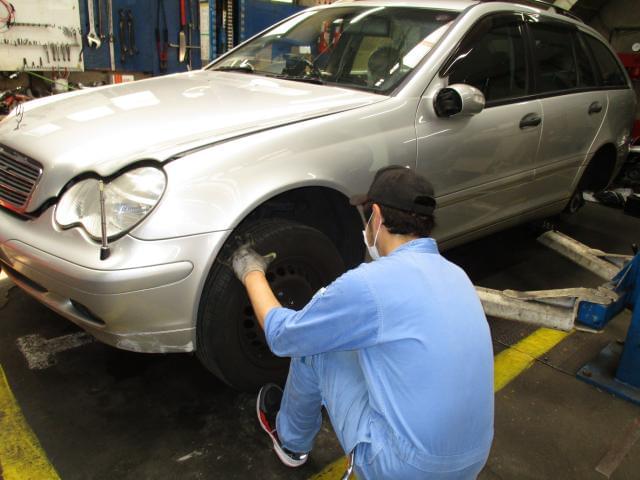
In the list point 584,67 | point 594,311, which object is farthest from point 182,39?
point 594,311

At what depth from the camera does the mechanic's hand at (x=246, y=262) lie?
168cm

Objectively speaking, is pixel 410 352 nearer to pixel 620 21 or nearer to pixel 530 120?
pixel 530 120

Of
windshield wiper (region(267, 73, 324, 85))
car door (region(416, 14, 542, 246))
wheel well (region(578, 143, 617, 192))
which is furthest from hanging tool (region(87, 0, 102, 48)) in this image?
wheel well (region(578, 143, 617, 192))

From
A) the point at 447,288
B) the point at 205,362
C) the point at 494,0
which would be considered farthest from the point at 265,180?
the point at 494,0

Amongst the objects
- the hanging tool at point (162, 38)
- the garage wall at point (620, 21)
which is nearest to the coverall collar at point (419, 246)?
the hanging tool at point (162, 38)

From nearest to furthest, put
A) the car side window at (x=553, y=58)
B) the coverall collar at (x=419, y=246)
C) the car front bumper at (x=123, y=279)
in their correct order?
the coverall collar at (x=419, y=246) < the car front bumper at (x=123, y=279) < the car side window at (x=553, y=58)

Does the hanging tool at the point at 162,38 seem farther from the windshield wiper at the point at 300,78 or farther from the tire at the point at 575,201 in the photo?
the tire at the point at 575,201

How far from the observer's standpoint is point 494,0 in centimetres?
282

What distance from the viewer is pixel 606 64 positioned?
381 centimetres

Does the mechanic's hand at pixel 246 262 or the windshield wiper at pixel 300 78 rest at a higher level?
the windshield wiper at pixel 300 78

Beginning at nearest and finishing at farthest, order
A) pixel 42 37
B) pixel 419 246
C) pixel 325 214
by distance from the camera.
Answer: pixel 419 246 → pixel 325 214 → pixel 42 37

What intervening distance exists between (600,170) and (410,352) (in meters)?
3.50

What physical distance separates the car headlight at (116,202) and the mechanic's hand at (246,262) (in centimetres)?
31

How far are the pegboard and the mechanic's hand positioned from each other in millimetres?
4500
